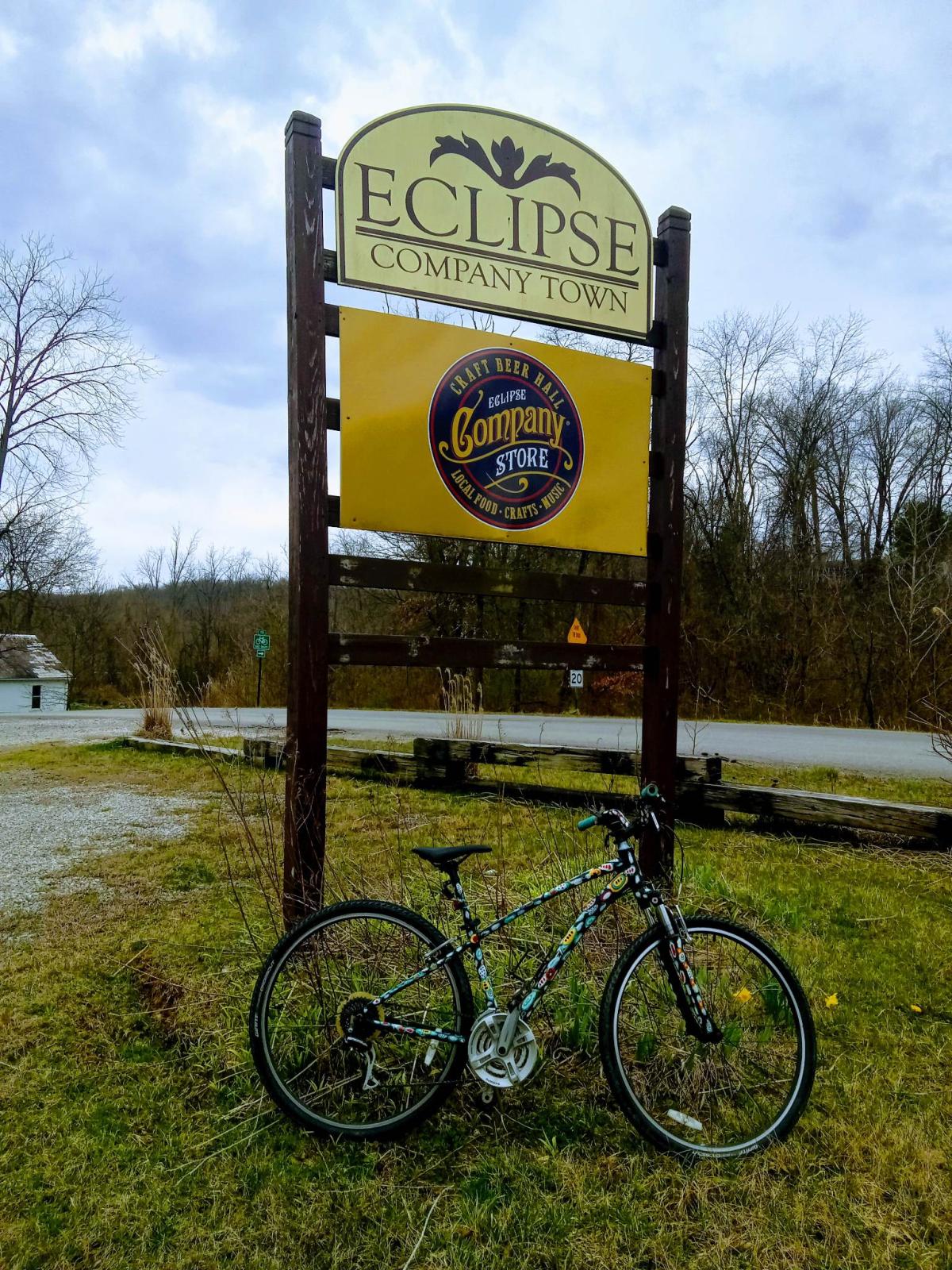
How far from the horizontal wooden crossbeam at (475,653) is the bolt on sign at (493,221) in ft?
4.85

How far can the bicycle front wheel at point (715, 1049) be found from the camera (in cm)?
238

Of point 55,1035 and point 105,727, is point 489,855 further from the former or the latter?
point 105,727

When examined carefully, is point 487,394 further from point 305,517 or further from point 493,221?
point 305,517

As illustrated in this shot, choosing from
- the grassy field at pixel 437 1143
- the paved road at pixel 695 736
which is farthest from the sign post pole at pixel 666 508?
the paved road at pixel 695 736

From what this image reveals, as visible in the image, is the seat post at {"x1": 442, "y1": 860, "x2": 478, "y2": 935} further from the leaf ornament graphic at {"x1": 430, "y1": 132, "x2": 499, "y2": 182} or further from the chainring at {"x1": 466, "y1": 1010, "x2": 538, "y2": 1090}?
the leaf ornament graphic at {"x1": 430, "y1": 132, "x2": 499, "y2": 182}

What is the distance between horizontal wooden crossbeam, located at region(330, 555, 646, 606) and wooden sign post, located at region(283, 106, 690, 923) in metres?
0.01

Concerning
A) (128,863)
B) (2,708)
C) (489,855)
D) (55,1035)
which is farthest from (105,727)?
(2,708)

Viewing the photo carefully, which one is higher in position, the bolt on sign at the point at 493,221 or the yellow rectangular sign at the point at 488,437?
the bolt on sign at the point at 493,221

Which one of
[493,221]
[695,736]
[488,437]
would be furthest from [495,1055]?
[695,736]

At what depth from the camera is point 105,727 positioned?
1620 cm

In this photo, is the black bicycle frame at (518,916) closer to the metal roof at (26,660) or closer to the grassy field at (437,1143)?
the grassy field at (437,1143)

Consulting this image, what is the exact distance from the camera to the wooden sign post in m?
3.29

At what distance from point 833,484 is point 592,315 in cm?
2216

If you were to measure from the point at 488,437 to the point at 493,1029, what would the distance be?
2419mm
